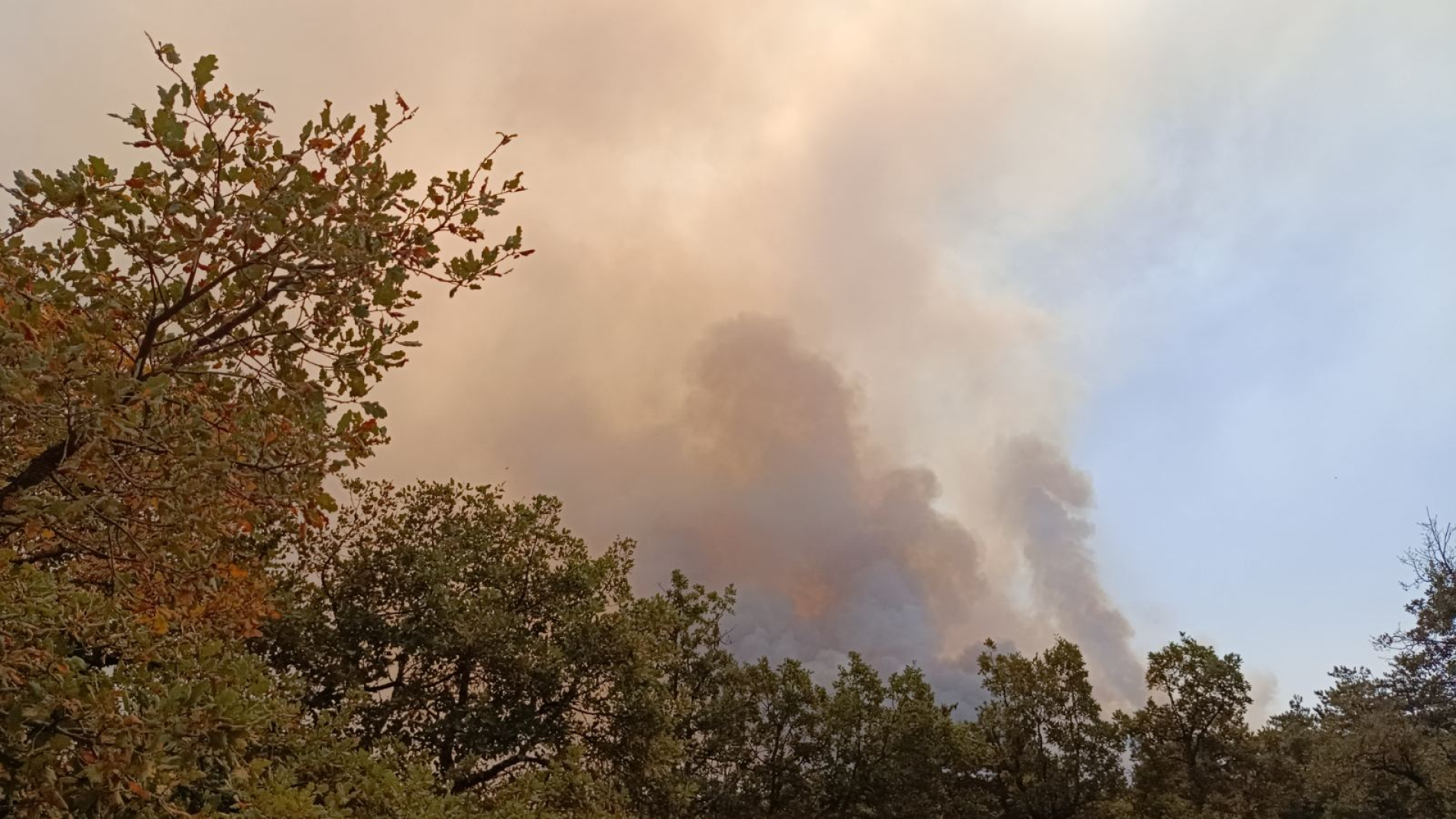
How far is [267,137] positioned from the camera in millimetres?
6246

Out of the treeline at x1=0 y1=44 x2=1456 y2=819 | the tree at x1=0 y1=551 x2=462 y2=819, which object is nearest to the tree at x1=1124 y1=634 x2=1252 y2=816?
the treeline at x1=0 y1=44 x2=1456 y2=819

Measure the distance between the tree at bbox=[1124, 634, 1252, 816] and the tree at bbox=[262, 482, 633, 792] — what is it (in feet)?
108

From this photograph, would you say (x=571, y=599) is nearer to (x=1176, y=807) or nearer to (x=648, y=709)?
(x=648, y=709)

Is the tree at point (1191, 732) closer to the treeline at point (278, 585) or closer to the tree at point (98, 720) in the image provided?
the treeline at point (278, 585)

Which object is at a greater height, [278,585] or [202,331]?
[278,585]

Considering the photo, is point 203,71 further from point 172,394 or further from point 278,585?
point 278,585

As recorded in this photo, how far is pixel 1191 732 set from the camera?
Answer: 4112 centimetres

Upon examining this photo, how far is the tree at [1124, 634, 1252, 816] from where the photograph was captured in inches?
1544

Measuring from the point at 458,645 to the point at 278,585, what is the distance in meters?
5.55

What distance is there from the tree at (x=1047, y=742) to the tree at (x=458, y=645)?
96.2 feet

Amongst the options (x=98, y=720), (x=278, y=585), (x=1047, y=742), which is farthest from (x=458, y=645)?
(x=1047, y=742)

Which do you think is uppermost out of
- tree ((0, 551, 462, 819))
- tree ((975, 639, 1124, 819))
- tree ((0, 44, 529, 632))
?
tree ((975, 639, 1124, 819))

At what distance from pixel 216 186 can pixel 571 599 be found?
1956 cm

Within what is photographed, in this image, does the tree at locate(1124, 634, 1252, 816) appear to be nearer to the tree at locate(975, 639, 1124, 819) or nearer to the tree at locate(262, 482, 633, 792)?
the tree at locate(975, 639, 1124, 819)
